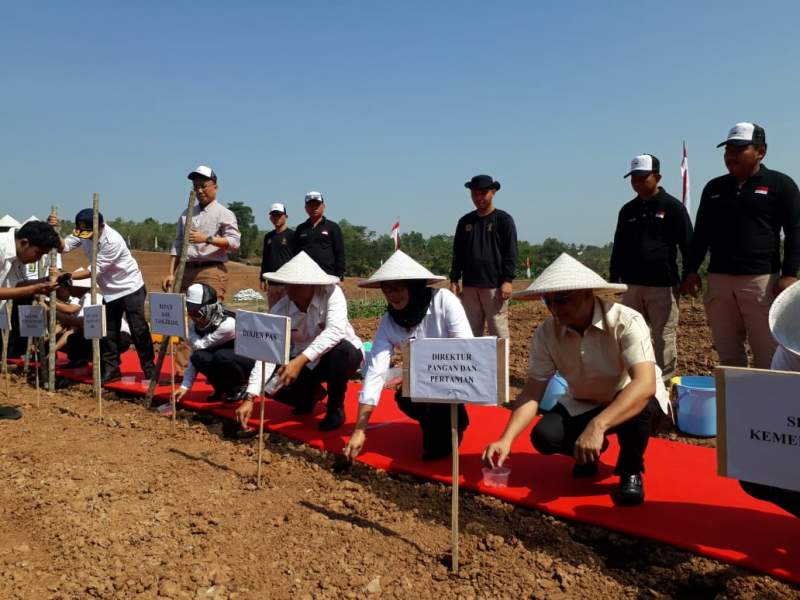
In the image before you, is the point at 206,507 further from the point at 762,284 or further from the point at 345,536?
the point at 762,284

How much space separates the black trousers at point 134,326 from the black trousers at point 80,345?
0.64 metres

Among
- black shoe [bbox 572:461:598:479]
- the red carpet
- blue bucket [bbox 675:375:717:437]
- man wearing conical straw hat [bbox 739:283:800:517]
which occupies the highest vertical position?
man wearing conical straw hat [bbox 739:283:800:517]

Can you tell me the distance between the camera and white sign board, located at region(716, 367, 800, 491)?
1659 mm

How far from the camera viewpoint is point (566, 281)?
2482mm

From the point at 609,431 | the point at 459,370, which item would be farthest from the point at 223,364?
the point at 609,431

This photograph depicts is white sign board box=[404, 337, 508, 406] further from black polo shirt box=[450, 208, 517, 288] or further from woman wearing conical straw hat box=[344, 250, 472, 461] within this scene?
black polo shirt box=[450, 208, 517, 288]

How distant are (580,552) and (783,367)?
990mm

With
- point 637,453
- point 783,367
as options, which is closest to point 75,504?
point 637,453

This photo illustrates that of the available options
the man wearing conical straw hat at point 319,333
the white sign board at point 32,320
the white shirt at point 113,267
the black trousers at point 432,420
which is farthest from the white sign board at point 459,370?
the white sign board at point 32,320

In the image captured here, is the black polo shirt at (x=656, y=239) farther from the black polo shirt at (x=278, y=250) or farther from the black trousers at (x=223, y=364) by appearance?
the black polo shirt at (x=278, y=250)

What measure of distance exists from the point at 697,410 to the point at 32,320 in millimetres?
5254

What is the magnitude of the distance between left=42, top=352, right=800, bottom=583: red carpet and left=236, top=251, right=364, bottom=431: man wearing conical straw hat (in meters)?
0.28

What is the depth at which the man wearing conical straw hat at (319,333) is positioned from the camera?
12.0 feet

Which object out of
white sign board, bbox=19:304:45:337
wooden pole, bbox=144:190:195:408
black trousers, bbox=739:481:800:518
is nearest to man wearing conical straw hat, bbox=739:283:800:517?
black trousers, bbox=739:481:800:518
